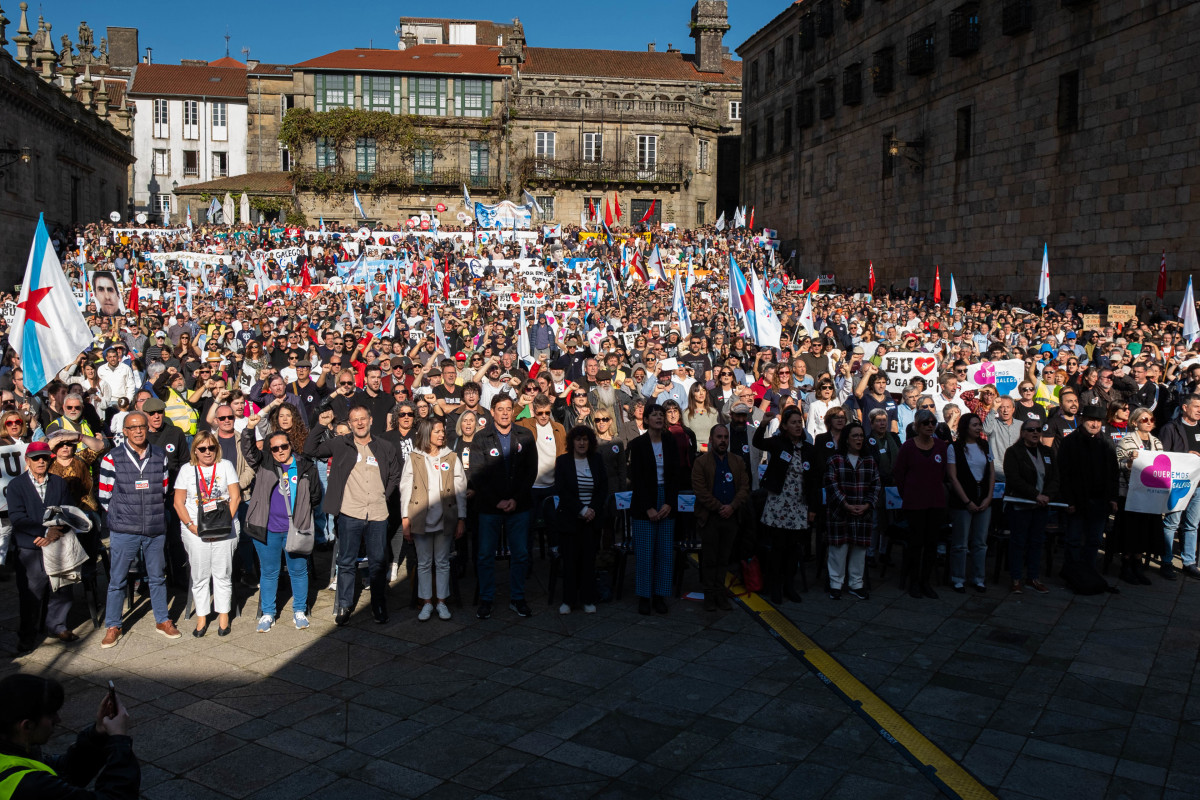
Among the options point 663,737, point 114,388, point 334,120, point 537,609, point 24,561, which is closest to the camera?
point 663,737

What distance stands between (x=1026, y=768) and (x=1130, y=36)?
21410 millimetres

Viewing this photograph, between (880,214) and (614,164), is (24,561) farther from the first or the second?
(614,164)

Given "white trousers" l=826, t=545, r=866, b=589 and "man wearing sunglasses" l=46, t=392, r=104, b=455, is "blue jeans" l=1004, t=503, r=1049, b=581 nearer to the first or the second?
"white trousers" l=826, t=545, r=866, b=589

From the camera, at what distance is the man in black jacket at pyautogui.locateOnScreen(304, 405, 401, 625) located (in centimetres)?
732

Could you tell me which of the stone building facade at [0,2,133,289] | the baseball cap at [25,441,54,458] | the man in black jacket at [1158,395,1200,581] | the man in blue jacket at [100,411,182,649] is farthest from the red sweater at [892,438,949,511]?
the stone building facade at [0,2,133,289]

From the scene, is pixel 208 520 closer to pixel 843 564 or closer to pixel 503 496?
pixel 503 496

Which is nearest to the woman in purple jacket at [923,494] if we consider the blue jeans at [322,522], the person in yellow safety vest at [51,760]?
the blue jeans at [322,522]

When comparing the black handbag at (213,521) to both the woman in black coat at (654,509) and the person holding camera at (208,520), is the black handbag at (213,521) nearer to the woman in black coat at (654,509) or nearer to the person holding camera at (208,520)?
the person holding camera at (208,520)

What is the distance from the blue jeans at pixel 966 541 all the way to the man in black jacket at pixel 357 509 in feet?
15.9

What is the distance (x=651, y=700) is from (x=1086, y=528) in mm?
4773

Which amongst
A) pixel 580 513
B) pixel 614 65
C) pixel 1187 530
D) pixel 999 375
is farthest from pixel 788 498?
pixel 614 65

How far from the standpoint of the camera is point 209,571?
699 cm

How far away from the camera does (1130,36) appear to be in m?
21.2

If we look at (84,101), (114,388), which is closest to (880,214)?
(114,388)
